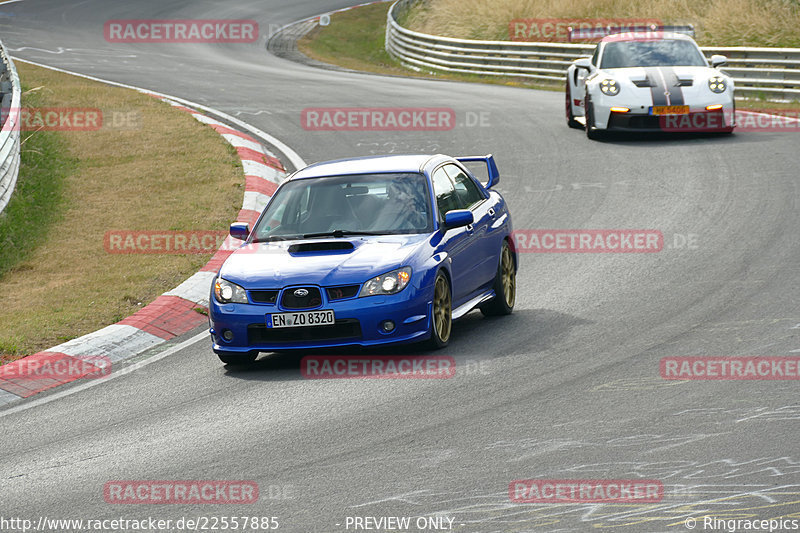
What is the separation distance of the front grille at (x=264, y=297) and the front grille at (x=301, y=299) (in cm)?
7

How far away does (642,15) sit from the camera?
107 feet

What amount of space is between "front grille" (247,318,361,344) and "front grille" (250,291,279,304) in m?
0.17

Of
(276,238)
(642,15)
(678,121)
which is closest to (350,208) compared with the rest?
(276,238)

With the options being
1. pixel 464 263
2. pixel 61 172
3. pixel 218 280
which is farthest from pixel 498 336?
pixel 61 172

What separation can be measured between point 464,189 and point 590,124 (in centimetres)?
910

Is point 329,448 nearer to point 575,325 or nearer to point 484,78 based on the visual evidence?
point 575,325

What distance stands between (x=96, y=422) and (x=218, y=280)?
5.27 ft

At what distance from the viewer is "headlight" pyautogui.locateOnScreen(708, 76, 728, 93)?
18.3 meters

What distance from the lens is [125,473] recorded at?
6.70 m
